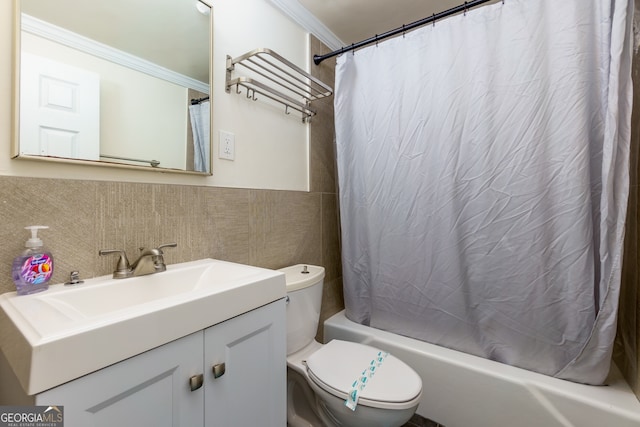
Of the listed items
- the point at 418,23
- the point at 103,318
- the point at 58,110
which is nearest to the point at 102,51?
the point at 58,110

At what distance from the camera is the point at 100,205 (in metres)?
0.83

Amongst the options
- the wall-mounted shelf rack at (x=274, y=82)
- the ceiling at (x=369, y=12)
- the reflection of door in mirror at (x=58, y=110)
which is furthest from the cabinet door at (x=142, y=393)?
the ceiling at (x=369, y=12)

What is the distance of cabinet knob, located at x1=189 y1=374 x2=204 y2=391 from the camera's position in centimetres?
60

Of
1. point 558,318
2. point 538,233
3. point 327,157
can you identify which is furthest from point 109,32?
point 558,318

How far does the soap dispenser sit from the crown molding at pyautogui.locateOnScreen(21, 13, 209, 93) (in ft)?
1.74

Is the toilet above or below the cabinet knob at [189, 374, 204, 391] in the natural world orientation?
below

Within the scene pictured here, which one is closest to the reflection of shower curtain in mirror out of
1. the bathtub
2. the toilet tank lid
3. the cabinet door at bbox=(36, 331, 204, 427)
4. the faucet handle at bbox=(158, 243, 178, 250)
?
the faucet handle at bbox=(158, 243, 178, 250)

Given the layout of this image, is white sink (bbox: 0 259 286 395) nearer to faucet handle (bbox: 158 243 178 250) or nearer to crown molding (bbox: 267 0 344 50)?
faucet handle (bbox: 158 243 178 250)

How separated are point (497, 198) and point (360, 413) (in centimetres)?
101

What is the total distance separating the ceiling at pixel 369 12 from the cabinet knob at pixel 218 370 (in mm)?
1719

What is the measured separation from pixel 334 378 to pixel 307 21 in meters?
1.80

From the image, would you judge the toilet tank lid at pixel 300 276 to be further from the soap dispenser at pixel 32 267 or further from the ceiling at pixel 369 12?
the ceiling at pixel 369 12

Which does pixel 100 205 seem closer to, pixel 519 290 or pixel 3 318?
pixel 3 318

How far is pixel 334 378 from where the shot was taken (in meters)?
1.03
